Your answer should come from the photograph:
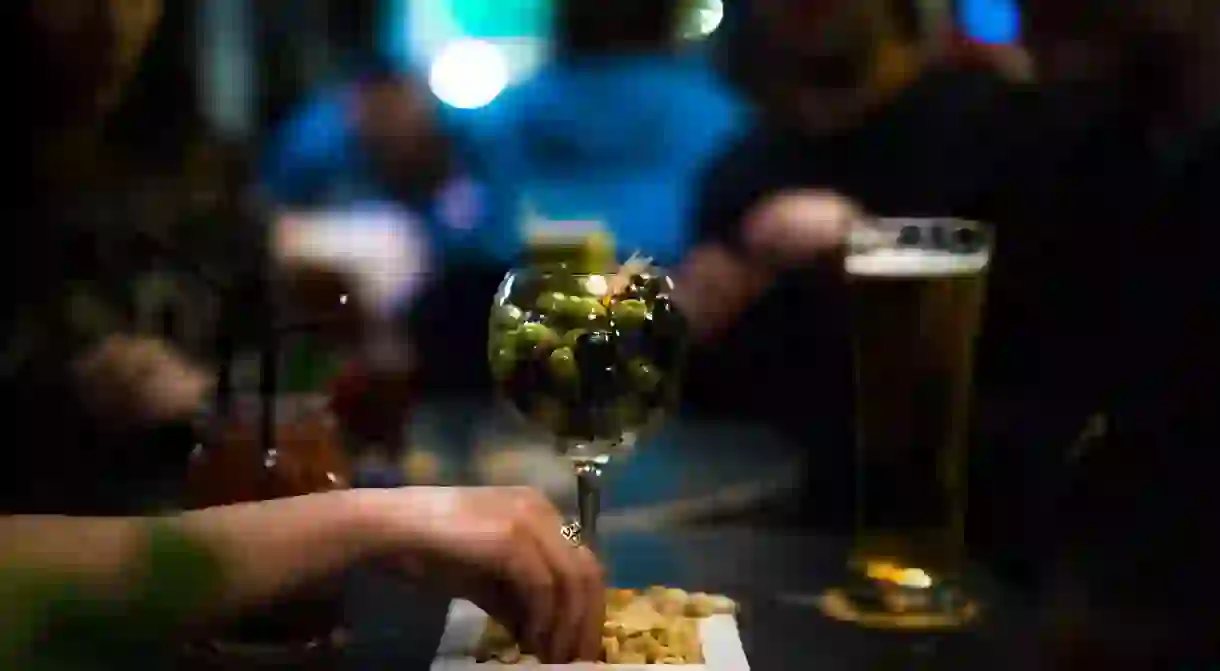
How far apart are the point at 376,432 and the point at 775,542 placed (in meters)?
0.30

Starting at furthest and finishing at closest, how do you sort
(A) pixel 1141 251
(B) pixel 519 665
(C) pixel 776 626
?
(A) pixel 1141 251 < (C) pixel 776 626 < (B) pixel 519 665

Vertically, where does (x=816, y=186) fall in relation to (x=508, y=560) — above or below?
above

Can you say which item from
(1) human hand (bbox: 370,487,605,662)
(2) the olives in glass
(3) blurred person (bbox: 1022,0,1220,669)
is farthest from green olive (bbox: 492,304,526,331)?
(3) blurred person (bbox: 1022,0,1220,669)

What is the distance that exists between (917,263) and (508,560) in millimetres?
311

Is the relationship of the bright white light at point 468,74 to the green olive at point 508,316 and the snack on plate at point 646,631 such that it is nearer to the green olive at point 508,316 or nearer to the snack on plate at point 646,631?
the green olive at point 508,316

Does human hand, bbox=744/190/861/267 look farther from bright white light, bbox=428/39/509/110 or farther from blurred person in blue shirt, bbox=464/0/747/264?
bright white light, bbox=428/39/509/110

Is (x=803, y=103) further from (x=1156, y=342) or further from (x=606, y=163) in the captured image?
(x=1156, y=342)

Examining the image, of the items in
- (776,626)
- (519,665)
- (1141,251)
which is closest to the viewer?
(519,665)

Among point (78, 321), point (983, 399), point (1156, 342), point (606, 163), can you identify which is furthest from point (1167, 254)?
point (78, 321)

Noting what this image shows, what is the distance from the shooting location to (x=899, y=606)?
750mm

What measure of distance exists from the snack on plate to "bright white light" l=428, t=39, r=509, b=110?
398 mm

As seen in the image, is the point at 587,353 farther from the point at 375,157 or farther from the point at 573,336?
the point at 375,157

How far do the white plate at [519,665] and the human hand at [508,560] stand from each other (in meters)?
0.02

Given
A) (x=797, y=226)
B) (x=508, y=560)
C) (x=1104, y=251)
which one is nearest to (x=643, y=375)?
(x=508, y=560)
